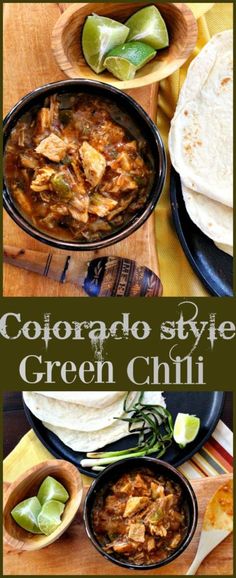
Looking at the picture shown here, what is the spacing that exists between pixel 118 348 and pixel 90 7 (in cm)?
162

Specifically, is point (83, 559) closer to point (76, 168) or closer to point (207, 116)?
point (76, 168)

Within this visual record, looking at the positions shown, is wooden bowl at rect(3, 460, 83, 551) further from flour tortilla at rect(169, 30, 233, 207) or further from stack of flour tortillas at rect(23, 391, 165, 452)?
flour tortilla at rect(169, 30, 233, 207)

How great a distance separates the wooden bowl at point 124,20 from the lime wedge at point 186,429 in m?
1.58

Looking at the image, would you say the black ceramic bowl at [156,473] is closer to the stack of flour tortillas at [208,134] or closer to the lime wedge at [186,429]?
the lime wedge at [186,429]

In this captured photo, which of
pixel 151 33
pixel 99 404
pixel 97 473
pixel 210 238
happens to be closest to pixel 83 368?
pixel 99 404

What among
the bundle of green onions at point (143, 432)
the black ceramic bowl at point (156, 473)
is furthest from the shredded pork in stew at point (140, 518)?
the bundle of green onions at point (143, 432)

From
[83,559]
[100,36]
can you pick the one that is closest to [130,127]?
[100,36]

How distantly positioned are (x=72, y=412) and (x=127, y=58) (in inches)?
67.9

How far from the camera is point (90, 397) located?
161 inches

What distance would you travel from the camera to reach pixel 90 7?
3.78 m

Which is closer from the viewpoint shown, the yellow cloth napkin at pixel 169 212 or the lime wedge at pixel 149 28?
the lime wedge at pixel 149 28

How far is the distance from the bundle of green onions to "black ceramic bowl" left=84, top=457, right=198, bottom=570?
0.13 meters

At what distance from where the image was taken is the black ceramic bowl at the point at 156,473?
369cm

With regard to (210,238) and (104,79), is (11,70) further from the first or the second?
(210,238)
